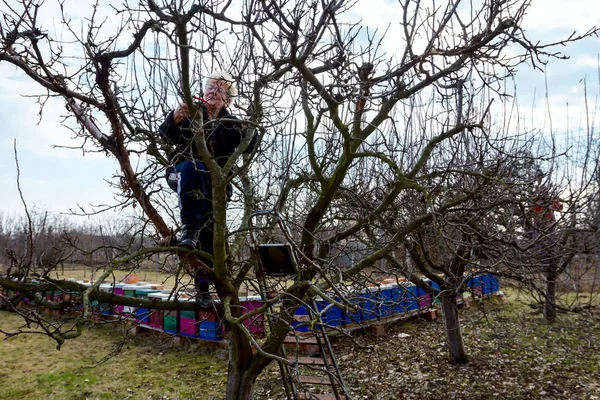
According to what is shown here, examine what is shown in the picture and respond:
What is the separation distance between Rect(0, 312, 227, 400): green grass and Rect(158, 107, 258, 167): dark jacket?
3.28 meters

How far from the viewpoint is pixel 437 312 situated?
9.55m

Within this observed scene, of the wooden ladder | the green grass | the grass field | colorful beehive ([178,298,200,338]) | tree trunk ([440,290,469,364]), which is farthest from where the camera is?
colorful beehive ([178,298,200,338])

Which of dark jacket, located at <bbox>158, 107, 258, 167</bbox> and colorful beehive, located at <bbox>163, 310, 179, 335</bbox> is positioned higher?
dark jacket, located at <bbox>158, 107, 258, 167</bbox>

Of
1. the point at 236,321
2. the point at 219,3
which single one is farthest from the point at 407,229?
the point at 219,3

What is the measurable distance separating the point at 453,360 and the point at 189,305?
4.72m

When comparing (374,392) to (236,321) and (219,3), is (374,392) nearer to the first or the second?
(236,321)

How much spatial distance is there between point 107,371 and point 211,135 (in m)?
5.38

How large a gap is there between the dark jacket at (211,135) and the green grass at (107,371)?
3.28m

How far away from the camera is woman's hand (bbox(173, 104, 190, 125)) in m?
2.95

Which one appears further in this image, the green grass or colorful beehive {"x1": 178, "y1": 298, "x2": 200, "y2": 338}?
colorful beehive {"x1": 178, "y1": 298, "x2": 200, "y2": 338}

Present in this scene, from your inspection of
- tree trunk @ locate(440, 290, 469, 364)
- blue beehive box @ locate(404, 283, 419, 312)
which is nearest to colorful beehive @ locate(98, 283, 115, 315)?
blue beehive box @ locate(404, 283, 419, 312)

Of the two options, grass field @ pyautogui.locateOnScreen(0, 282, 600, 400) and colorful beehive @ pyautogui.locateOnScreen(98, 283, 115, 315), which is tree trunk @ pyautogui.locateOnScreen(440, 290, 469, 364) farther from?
colorful beehive @ pyautogui.locateOnScreen(98, 283, 115, 315)

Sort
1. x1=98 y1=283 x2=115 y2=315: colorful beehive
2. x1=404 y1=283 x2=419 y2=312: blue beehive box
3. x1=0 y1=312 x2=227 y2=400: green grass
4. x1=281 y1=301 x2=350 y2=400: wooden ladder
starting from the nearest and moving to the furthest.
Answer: x1=281 y1=301 x2=350 y2=400: wooden ladder < x1=98 y1=283 x2=115 y2=315: colorful beehive < x1=404 y1=283 x2=419 y2=312: blue beehive box < x1=0 y1=312 x2=227 y2=400: green grass

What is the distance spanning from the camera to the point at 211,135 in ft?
10.8
